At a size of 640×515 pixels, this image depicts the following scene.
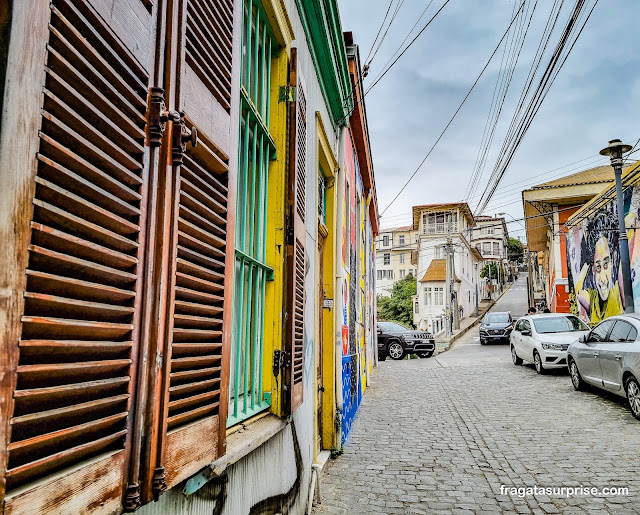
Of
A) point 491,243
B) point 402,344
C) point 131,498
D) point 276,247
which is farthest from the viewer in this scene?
point 491,243

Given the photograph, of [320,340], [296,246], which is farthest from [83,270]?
[320,340]

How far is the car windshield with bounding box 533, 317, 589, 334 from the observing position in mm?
12047

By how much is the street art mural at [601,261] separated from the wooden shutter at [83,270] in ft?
42.7

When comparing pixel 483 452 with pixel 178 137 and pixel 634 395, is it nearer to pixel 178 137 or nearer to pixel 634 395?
pixel 634 395

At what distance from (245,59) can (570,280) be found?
19.0m

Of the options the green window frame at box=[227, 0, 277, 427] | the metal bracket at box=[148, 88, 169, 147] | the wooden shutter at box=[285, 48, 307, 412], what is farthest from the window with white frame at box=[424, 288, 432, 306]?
the metal bracket at box=[148, 88, 169, 147]

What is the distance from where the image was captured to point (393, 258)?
217ft

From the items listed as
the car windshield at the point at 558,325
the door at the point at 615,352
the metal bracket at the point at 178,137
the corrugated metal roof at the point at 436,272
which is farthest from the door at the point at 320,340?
the corrugated metal roof at the point at 436,272

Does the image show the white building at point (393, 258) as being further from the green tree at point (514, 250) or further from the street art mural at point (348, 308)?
the street art mural at point (348, 308)

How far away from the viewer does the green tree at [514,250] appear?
83125mm

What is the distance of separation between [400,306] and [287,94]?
46.4m

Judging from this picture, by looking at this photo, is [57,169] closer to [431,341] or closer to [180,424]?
[180,424]

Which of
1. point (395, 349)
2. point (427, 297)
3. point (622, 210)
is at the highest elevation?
point (427, 297)

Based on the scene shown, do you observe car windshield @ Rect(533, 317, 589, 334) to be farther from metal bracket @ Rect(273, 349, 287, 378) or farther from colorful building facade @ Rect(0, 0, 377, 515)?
colorful building facade @ Rect(0, 0, 377, 515)
